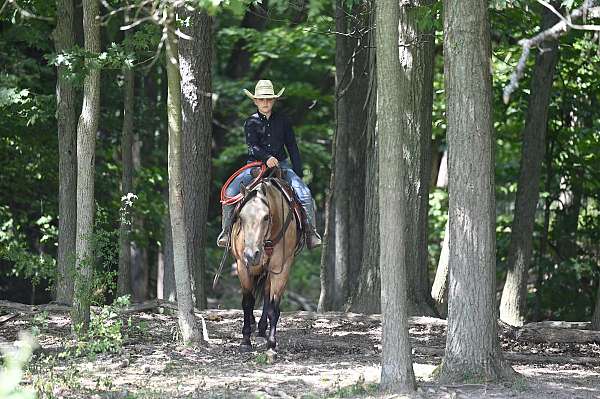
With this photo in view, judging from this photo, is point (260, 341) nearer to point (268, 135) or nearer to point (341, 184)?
point (268, 135)

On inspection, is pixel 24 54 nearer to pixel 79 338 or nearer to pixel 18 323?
pixel 18 323

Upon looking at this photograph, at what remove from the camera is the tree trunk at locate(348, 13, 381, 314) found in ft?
52.0

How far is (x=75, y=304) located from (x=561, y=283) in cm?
1162

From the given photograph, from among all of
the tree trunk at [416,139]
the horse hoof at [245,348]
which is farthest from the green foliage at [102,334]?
the tree trunk at [416,139]

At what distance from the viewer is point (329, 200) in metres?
19.9

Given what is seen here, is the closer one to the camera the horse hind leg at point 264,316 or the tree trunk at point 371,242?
the horse hind leg at point 264,316

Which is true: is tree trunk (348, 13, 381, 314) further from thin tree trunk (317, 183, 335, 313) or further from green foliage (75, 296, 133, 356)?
green foliage (75, 296, 133, 356)

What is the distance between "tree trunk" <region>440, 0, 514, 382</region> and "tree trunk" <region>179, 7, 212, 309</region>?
6327 millimetres

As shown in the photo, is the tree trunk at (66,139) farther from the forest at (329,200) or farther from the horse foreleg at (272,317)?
the horse foreleg at (272,317)

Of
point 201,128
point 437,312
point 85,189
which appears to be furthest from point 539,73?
point 85,189

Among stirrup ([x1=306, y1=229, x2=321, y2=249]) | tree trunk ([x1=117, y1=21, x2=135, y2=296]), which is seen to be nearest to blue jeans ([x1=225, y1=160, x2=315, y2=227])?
stirrup ([x1=306, y1=229, x2=321, y2=249])

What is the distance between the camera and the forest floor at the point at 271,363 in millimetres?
9648

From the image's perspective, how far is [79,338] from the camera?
11453 millimetres

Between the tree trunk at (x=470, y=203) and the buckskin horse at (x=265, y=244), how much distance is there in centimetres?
273
